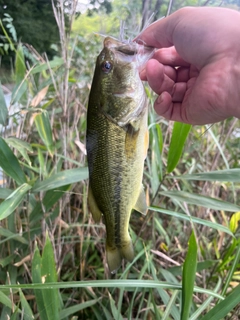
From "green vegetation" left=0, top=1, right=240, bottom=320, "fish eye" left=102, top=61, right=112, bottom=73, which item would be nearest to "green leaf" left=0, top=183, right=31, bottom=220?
"green vegetation" left=0, top=1, right=240, bottom=320

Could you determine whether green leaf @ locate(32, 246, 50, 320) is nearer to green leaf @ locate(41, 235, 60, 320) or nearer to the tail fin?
green leaf @ locate(41, 235, 60, 320)

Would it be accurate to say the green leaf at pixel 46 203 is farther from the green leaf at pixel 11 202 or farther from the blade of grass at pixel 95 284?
the blade of grass at pixel 95 284

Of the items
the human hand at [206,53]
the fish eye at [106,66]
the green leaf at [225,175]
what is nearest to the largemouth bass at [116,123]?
the fish eye at [106,66]

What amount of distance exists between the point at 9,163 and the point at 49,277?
0.47 meters

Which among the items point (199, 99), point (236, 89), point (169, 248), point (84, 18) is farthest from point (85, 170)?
point (84, 18)

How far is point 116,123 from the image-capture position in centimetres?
102

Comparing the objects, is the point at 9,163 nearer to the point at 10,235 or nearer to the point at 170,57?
the point at 10,235

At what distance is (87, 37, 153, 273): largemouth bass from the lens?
3.32 ft

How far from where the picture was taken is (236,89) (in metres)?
1.00

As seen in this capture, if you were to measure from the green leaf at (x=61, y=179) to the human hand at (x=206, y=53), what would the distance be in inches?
16.1

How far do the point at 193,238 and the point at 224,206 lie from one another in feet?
1.14

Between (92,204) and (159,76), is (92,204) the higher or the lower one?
the lower one

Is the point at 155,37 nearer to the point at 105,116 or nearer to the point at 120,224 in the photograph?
the point at 105,116

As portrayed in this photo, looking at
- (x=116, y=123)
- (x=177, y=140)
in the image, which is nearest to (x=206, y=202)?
(x=177, y=140)
